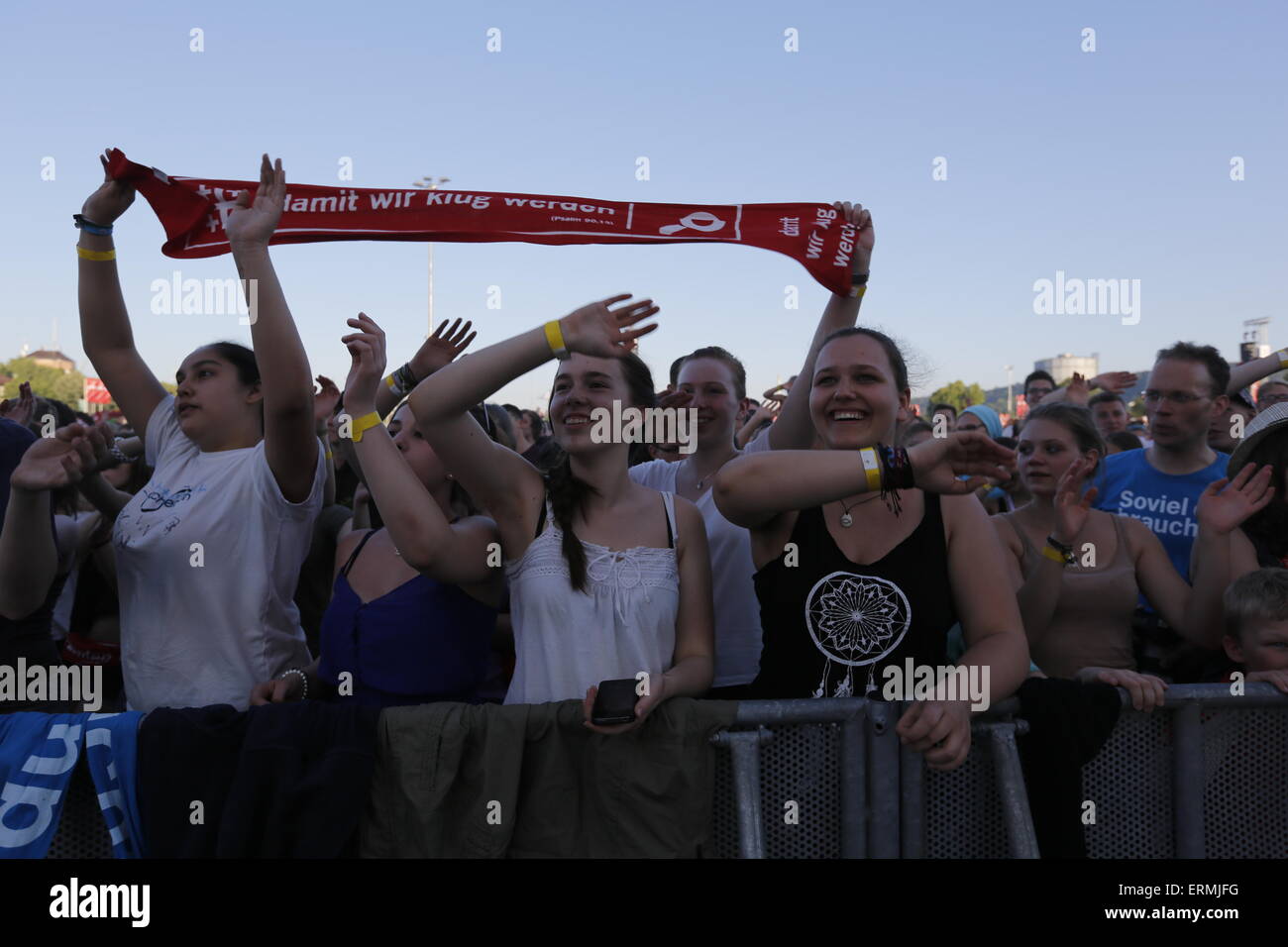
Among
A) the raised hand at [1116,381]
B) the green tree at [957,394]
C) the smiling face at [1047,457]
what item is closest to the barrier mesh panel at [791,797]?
the smiling face at [1047,457]

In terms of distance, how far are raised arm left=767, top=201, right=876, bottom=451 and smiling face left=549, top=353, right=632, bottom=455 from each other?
89 cm

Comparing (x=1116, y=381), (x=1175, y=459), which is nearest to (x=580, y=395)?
(x=1175, y=459)

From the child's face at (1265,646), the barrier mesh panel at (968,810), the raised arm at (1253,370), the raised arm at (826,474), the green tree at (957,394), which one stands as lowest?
the barrier mesh panel at (968,810)

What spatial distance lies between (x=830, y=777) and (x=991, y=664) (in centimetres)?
47

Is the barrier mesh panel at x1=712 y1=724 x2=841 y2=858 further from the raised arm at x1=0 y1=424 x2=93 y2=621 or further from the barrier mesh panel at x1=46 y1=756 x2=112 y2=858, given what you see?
the raised arm at x1=0 y1=424 x2=93 y2=621

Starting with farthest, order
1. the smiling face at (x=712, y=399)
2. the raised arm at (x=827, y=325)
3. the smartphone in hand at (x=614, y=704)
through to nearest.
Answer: the smiling face at (x=712, y=399), the raised arm at (x=827, y=325), the smartphone in hand at (x=614, y=704)

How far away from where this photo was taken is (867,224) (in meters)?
3.83

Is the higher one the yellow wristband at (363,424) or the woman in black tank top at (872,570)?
the yellow wristband at (363,424)

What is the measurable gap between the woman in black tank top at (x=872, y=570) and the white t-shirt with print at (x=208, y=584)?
4.39 feet

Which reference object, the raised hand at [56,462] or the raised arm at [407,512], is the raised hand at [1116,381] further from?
the raised hand at [56,462]

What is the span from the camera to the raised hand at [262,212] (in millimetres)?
2873

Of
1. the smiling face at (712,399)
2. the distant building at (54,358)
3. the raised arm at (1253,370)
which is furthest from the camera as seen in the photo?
the distant building at (54,358)
